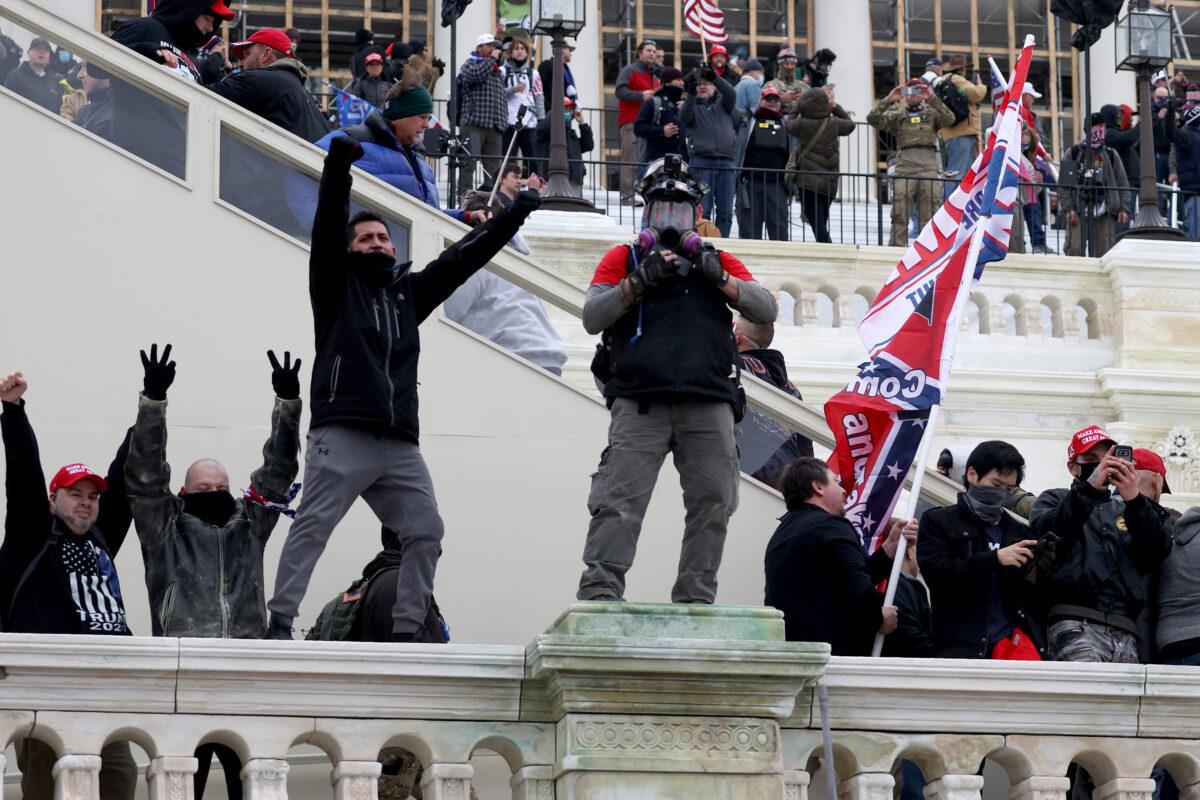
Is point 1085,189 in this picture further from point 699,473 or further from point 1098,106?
point 699,473

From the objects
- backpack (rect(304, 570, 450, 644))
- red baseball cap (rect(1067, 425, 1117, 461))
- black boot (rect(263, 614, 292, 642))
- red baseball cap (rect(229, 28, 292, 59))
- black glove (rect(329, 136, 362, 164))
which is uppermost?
red baseball cap (rect(229, 28, 292, 59))

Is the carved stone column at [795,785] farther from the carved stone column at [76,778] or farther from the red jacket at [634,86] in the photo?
the red jacket at [634,86]

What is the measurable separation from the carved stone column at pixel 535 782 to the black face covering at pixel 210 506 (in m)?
1.97

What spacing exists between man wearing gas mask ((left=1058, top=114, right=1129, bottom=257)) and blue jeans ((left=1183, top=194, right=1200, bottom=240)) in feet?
1.78

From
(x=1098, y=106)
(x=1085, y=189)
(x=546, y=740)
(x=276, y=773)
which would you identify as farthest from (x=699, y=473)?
(x=1098, y=106)

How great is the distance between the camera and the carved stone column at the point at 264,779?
25.0 ft

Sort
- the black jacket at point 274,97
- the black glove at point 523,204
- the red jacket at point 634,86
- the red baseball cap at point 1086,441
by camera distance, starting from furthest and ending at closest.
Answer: the red jacket at point 634,86, the black jacket at point 274,97, the red baseball cap at point 1086,441, the black glove at point 523,204

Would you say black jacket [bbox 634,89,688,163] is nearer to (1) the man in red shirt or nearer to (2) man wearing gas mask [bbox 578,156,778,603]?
(1) the man in red shirt

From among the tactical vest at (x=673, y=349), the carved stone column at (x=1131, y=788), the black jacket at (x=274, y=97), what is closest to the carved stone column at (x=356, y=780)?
the tactical vest at (x=673, y=349)

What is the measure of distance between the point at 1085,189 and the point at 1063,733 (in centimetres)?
1419

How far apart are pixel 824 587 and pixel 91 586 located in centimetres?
249

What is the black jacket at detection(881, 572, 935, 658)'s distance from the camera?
919 cm

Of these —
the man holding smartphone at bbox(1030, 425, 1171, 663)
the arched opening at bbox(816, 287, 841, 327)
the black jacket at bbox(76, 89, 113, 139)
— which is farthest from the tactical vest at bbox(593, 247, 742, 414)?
the arched opening at bbox(816, 287, 841, 327)

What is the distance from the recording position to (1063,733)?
8.18m
